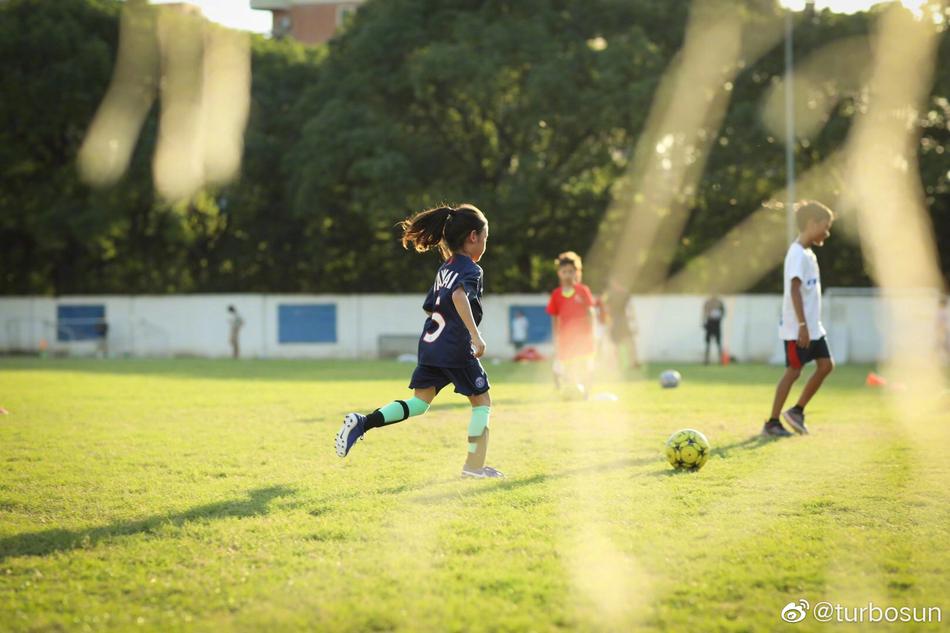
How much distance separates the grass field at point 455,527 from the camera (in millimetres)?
4027

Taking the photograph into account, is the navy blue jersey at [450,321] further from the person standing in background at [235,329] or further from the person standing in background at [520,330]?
the person standing in background at [235,329]

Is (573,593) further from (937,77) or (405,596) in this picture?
(937,77)

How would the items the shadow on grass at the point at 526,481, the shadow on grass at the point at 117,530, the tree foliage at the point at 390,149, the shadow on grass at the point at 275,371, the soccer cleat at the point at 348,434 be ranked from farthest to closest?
the tree foliage at the point at 390,149 < the shadow on grass at the point at 275,371 < the soccer cleat at the point at 348,434 < the shadow on grass at the point at 526,481 < the shadow on grass at the point at 117,530

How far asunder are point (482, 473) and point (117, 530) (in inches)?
103

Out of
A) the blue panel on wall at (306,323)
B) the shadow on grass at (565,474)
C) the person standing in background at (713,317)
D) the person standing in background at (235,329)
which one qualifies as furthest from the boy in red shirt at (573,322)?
the blue panel on wall at (306,323)

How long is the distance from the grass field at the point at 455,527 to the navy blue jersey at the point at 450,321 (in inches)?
33.0

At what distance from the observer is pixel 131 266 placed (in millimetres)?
38094

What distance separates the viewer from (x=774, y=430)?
975 cm

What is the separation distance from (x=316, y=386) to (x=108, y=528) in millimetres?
11897


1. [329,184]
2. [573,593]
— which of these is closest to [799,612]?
Result: [573,593]

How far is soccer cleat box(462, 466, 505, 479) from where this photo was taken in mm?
7129

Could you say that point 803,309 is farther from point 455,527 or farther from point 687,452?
point 455,527

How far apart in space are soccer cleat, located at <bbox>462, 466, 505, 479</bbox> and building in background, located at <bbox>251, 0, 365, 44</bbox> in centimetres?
6295

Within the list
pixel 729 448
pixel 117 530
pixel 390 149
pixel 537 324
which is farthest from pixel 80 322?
pixel 117 530
